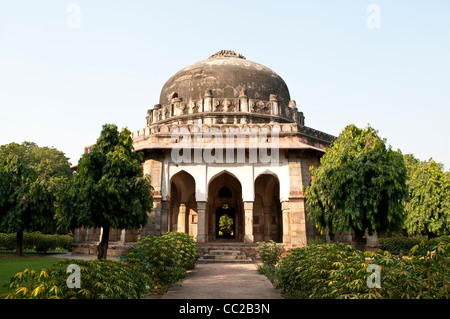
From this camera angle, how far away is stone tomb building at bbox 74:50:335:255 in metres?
14.0

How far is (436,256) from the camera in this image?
11.1ft

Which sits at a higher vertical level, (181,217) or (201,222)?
(181,217)

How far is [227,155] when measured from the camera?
1436 cm

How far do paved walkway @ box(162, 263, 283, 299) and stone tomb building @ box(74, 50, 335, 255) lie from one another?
14.2ft

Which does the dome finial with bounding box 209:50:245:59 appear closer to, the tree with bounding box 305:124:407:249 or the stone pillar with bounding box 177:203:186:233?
the stone pillar with bounding box 177:203:186:233

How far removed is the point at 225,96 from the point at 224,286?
479 inches

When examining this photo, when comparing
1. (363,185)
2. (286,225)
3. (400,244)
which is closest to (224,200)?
(286,225)

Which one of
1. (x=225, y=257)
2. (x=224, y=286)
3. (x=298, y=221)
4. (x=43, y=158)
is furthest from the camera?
(x=43, y=158)

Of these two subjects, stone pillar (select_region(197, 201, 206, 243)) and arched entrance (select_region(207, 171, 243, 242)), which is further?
arched entrance (select_region(207, 171, 243, 242))

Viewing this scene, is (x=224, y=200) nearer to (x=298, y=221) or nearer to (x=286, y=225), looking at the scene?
(x=286, y=225)

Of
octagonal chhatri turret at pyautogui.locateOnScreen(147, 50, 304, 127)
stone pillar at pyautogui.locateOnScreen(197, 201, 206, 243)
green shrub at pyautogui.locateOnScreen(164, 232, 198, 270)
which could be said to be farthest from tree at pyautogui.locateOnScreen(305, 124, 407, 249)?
octagonal chhatri turret at pyautogui.locateOnScreen(147, 50, 304, 127)

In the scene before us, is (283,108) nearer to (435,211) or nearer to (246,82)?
(246,82)
